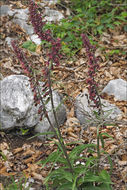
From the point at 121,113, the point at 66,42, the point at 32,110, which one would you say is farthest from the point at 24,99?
the point at 66,42

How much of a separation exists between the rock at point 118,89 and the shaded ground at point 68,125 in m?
0.11

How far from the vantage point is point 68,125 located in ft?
13.7

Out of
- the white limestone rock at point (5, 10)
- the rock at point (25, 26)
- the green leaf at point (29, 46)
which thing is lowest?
the green leaf at point (29, 46)

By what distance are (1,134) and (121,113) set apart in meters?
1.91

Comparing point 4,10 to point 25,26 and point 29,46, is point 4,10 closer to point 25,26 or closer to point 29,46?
point 25,26

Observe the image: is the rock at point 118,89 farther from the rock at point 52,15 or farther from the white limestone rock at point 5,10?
the white limestone rock at point 5,10

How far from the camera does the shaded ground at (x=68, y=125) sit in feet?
11.4

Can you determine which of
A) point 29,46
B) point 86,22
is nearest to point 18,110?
point 29,46

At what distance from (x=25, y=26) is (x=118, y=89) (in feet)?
10.1

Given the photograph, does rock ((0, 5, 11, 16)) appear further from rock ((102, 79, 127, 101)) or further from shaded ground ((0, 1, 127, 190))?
rock ((102, 79, 127, 101))

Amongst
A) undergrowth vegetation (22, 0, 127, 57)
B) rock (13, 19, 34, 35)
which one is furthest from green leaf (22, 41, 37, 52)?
rock (13, 19, 34, 35)

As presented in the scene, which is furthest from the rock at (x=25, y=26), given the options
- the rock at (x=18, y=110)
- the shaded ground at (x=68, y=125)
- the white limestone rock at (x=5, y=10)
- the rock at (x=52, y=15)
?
the rock at (x=18, y=110)

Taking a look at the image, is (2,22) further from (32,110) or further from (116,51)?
(32,110)

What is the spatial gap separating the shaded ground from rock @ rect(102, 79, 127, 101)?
4.3 inches
